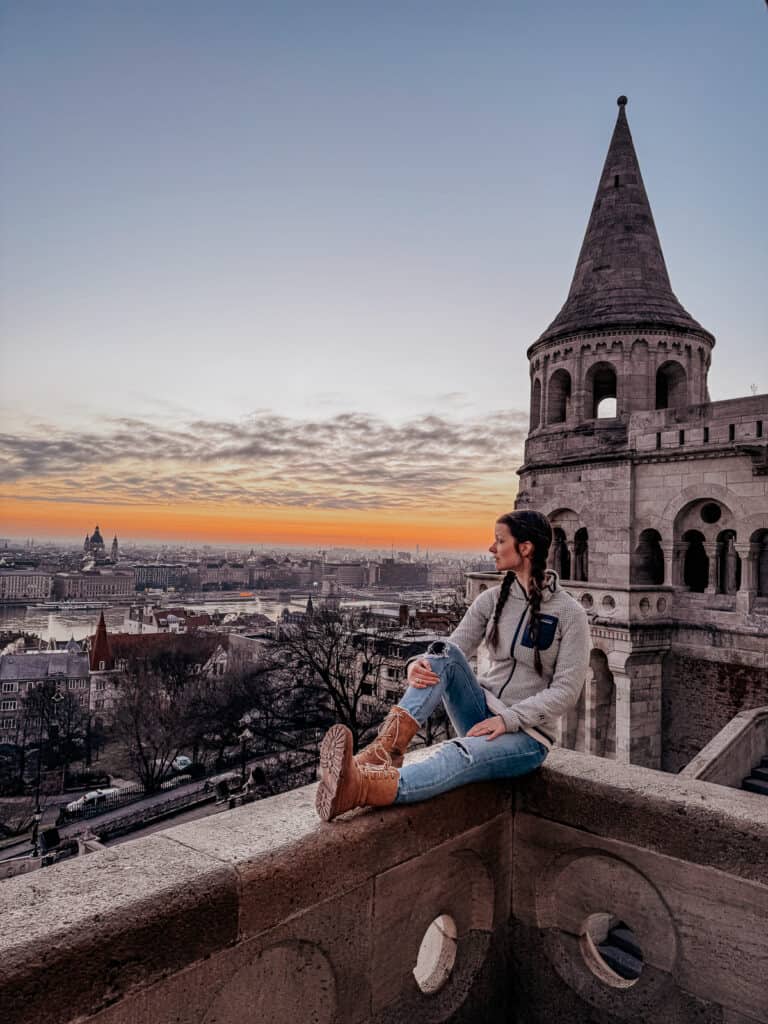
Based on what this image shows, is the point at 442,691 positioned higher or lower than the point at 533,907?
higher

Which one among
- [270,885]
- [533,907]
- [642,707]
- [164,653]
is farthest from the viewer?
[164,653]

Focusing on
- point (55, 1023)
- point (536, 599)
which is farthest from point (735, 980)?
point (55, 1023)

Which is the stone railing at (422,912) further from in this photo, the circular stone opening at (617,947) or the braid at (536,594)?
the circular stone opening at (617,947)

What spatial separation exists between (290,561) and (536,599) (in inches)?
6654

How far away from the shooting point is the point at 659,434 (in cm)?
1289

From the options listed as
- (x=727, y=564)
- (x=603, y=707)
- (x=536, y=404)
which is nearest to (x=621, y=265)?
Result: (x=536, y=404)

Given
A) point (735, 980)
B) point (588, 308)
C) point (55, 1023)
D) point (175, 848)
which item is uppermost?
point (588, 308)

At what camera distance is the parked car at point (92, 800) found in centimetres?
2844

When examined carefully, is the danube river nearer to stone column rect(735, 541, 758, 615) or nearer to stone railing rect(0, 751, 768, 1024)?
stone column rect(735, 541, 758, 615)

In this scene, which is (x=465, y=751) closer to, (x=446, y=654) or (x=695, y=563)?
(x=446, y=654)

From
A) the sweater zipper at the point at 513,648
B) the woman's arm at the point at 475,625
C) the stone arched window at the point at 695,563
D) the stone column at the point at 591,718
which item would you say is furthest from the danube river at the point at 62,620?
the sweater zipper at the point at 513,648

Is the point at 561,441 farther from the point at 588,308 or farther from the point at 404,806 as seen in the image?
the point at 404,806

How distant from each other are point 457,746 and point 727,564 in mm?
11947

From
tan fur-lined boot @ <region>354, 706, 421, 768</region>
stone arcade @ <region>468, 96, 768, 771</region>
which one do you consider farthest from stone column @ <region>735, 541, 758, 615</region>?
tan fur-lined boot @ <region>354, 706, 421, 768</region>
